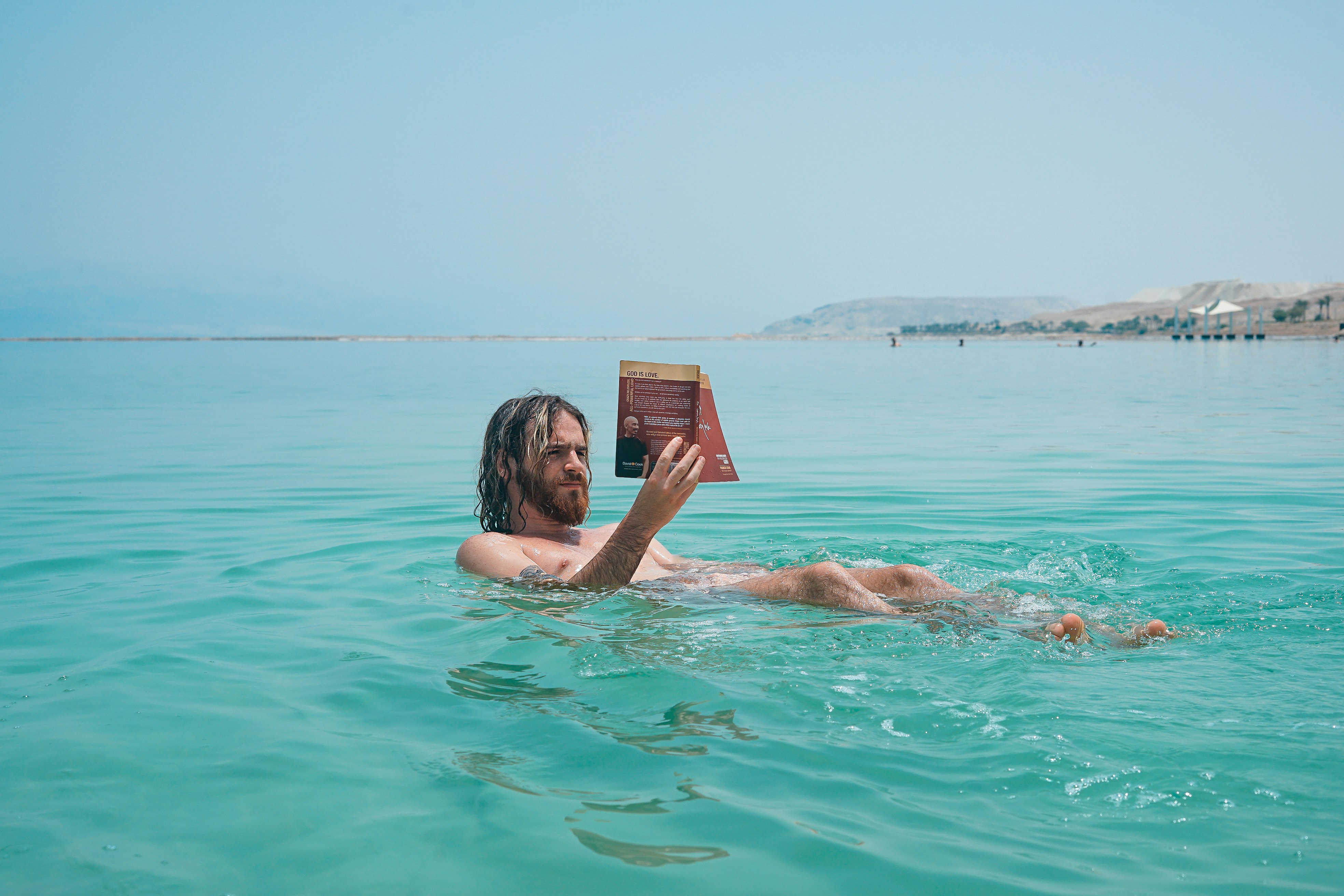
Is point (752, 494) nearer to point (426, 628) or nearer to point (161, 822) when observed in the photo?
point (426, 628)

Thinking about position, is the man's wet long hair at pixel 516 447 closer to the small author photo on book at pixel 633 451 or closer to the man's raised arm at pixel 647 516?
the man's raised arm at pixel 647 516

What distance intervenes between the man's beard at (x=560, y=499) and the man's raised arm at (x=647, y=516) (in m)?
0.75

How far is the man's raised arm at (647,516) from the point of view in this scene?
170 inches

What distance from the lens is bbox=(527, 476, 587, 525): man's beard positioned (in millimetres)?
5559

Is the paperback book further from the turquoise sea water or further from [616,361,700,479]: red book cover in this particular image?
the turquoise sea water

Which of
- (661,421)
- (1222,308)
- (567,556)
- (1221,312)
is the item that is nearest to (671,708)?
(661,421)

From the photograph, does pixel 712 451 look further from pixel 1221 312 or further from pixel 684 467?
pixel 1221 312

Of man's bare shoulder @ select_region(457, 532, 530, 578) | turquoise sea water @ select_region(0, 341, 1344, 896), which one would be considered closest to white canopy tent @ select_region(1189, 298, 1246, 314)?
turquoise sea water @ select_region(0, 341, 1344, 896)

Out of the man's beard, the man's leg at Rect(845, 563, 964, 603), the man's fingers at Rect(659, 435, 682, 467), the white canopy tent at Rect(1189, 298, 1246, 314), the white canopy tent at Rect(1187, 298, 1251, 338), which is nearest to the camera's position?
the man's fingers at Rect(659, 435, 682, 467)

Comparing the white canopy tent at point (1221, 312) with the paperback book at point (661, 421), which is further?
the white canopy tent at point (1221, 312)

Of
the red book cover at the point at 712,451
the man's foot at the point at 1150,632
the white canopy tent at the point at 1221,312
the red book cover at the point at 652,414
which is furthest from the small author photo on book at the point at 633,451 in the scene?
the white canopy tent at the point at 1221,312

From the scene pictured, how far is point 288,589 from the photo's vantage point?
5.89m

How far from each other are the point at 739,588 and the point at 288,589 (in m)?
2.80

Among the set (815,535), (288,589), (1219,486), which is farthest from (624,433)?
(1219,486)
